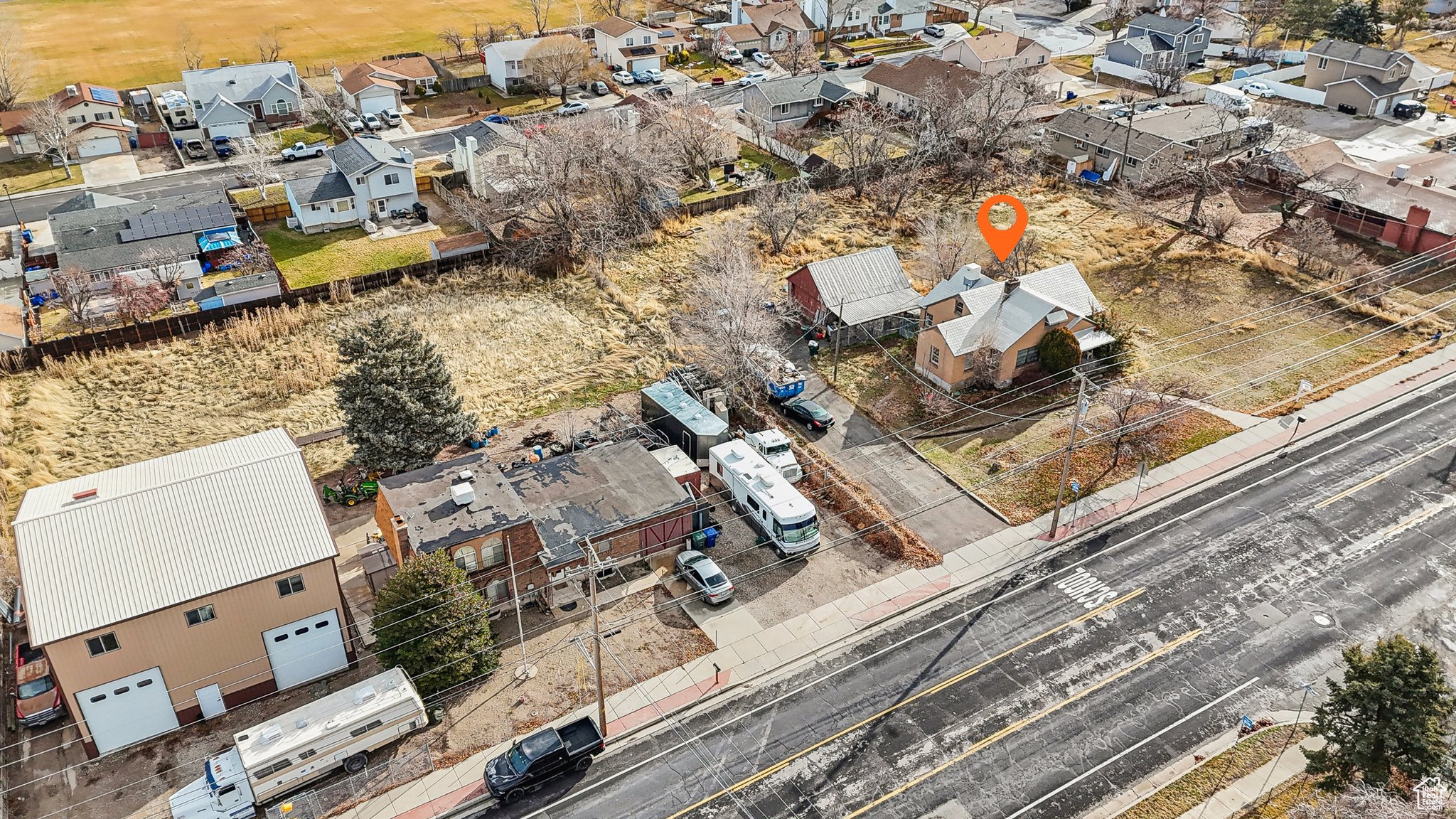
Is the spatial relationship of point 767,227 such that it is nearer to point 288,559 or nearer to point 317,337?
point 317,337

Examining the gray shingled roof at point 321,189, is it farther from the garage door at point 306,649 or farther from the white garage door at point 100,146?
the garage door at point 306,649

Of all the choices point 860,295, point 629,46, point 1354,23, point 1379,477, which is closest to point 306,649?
point 860,295

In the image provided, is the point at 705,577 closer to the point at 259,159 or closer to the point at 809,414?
the point at 809,414

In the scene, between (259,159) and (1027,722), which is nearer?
(1027,722)

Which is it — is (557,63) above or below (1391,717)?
above

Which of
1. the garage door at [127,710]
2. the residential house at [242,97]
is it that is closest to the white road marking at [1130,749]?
the garage door at [127,710]

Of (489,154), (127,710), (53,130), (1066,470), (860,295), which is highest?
(53,130)

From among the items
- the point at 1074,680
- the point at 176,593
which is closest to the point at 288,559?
the point at 176,593
